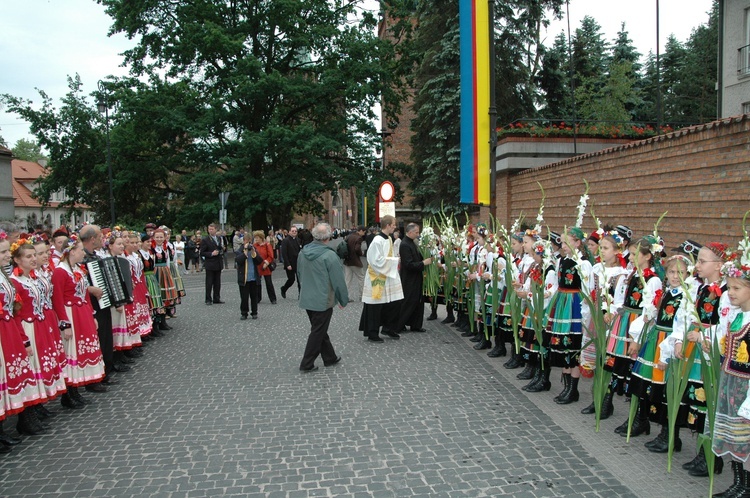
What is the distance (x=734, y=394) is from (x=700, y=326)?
49 cm

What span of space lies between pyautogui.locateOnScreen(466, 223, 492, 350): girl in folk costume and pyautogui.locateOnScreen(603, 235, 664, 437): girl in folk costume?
347 centimetres

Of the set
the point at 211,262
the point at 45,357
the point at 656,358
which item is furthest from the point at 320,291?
the point at 211,262

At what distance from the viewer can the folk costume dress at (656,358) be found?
4.59 m

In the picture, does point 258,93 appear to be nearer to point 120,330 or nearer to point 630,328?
point 120,330

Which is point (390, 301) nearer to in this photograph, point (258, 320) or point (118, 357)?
point (258, 320)

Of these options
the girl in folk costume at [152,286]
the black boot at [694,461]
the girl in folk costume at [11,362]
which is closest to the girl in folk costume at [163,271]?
the girl in folk costume at [152,286]

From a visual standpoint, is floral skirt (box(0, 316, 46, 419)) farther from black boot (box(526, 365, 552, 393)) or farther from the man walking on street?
black boot (box(526, 365, 552, 393))

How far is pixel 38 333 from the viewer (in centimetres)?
566

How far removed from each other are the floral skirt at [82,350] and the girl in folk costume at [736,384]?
6.08 m

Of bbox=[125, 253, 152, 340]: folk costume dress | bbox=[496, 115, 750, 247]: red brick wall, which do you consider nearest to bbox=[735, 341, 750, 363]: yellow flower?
bbox=[496, 115, 750, 247]: red brick wall

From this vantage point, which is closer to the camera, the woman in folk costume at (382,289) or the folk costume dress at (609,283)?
the folk costume dress at (609,283)

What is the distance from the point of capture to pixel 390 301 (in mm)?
10133

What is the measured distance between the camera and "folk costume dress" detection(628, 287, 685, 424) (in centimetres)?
459

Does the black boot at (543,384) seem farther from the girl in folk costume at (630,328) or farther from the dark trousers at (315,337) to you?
the dark trousers at (315,337)
